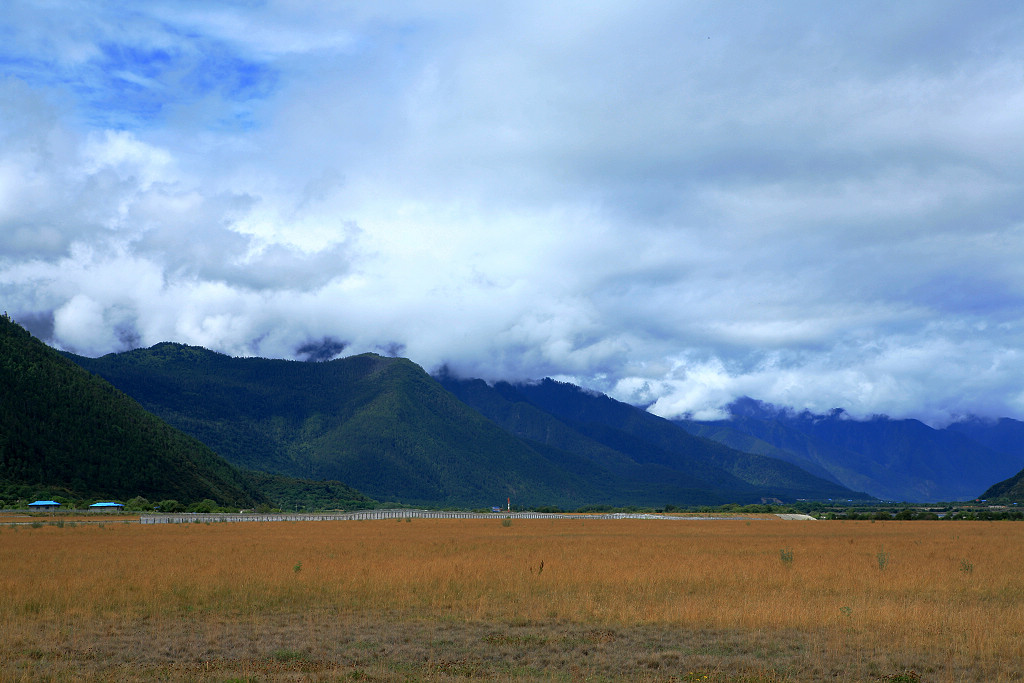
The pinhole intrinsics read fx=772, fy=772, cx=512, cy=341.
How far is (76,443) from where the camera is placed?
138875mm

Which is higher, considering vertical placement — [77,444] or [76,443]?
[76,443]

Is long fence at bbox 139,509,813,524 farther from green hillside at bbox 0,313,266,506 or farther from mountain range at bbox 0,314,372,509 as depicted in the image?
green hillside at bbox 0,313,266,506

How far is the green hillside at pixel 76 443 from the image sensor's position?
5032 inches

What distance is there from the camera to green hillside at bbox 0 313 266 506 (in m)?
128

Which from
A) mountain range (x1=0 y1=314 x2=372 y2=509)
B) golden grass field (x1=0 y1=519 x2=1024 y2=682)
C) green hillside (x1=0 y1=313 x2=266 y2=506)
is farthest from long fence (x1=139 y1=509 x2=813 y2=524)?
golden grass field (x1=0 y1=519 x2=1024 y2=682)

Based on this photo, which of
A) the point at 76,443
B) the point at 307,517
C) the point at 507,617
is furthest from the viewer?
the point at 76,443

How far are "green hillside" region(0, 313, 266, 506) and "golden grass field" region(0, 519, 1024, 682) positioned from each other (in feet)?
341

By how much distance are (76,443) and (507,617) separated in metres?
141

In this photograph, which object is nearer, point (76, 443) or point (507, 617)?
point (507, 617)

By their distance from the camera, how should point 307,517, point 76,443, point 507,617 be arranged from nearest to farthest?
point 507,617 → point 307,517 → point 76,443

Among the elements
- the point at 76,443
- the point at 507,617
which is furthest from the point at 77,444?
the point at 507,617

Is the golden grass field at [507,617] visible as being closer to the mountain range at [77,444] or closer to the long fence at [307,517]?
the long fence at [307,517]

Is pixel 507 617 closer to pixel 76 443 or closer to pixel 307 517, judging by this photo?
pixel 307 517

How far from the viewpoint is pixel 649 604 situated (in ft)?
80.3
